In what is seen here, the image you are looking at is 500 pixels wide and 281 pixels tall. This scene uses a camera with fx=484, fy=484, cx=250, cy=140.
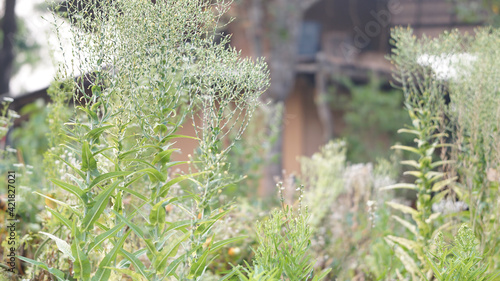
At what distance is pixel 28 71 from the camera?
59.0 feet

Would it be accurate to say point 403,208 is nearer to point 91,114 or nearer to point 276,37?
point 91,114

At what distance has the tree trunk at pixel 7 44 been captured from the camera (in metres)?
8.62

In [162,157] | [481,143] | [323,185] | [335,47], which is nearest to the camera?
[162,157]

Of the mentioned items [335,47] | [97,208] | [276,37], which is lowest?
[97,208]

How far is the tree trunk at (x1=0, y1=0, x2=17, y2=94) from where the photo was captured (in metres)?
8.62

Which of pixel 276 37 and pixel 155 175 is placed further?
pixel 276 37

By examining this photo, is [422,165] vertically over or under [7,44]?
under

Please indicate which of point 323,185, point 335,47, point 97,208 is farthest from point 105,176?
point 335,47

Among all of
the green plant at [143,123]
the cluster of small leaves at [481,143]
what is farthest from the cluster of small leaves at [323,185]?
the green plant at [143,123]

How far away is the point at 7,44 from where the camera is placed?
28.9 feet

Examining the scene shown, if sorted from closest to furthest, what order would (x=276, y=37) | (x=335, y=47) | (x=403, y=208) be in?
(x=403, y=208)
(x=276, y=37)
(x=335, y=47)

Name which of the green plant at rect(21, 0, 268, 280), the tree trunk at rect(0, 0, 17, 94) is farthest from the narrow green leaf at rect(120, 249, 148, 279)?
the tree trunk at rect(0, 0, 17, 94)

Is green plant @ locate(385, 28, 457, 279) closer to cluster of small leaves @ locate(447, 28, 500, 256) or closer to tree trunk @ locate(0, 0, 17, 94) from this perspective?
cluster of small leaves @ locate(447, 28, 500, 256)

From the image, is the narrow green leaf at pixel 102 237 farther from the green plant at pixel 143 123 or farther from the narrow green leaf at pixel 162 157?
the narrow green leaf at pixel 162 157
